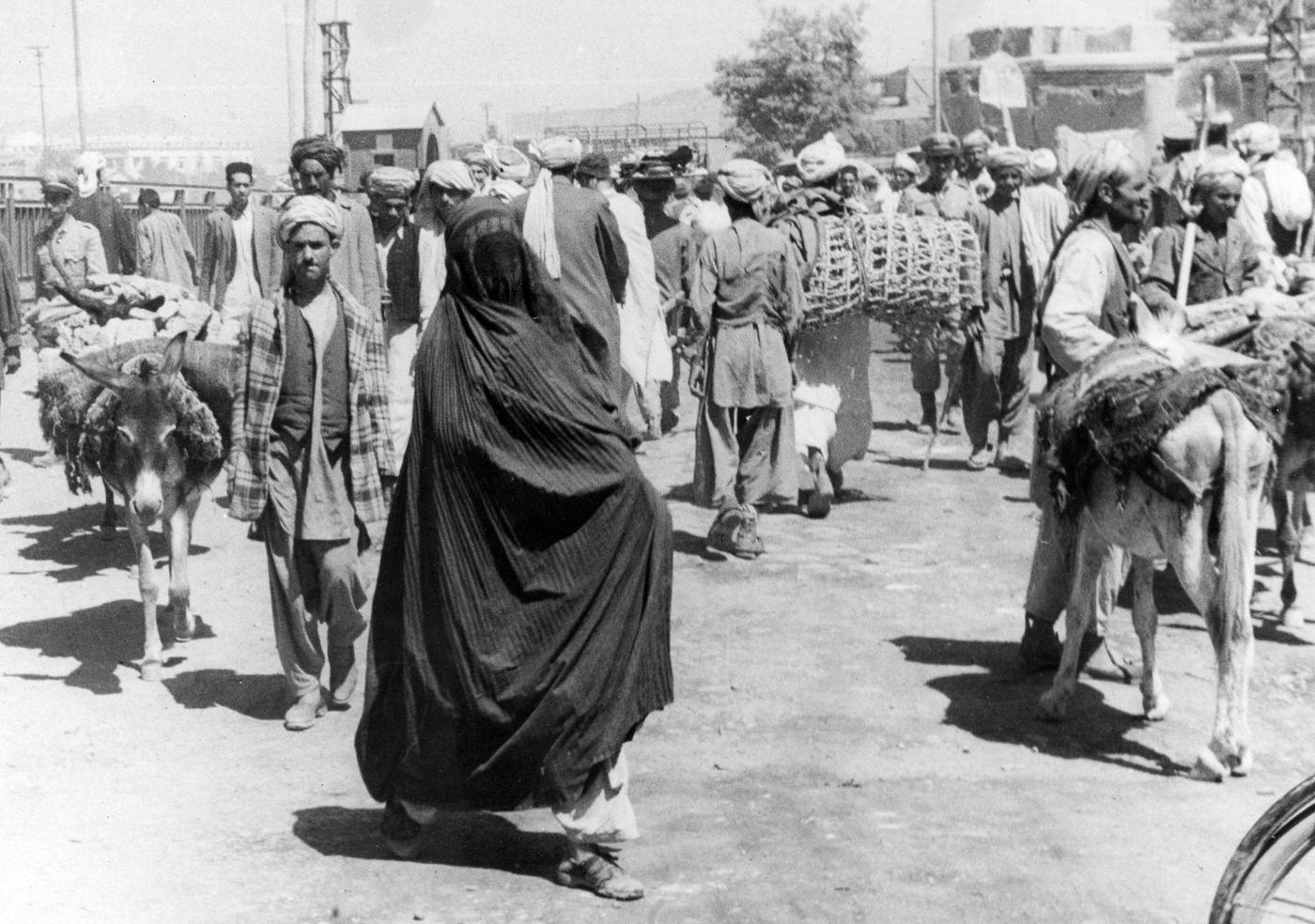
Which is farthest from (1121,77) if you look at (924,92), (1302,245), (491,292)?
(491,292)

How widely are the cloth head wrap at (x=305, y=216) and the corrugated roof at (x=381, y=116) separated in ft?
101

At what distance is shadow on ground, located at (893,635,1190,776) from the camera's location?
6836 mm

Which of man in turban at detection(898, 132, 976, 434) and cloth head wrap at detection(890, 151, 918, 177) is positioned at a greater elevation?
cloth head wrap at detection(890, 151, 918, 177)

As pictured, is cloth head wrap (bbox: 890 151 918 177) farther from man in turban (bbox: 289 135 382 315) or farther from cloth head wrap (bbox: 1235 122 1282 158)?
man in turban (bbox: 289 135 382 315)

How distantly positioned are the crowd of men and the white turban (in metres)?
0.02

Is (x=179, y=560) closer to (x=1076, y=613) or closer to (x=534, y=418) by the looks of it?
(x=534, y=418)

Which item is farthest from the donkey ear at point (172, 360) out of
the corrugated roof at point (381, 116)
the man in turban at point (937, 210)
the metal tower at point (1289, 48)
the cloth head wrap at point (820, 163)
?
the corrugated roof at point (381, 116)

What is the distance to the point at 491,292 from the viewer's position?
5445mm

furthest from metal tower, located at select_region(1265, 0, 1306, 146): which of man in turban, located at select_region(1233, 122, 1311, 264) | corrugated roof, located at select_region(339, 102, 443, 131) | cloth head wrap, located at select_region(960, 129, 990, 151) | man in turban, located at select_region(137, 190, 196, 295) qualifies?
man in turban, located at select_region(137, 190, 196, 295)

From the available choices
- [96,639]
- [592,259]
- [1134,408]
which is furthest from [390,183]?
[1134,408]

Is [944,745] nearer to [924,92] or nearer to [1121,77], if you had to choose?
[1121,77]

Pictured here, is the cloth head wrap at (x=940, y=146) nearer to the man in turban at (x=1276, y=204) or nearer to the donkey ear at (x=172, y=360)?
the man in turban at (x=1276, y=204)

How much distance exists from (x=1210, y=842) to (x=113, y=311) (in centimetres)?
674

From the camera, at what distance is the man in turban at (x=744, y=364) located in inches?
409
